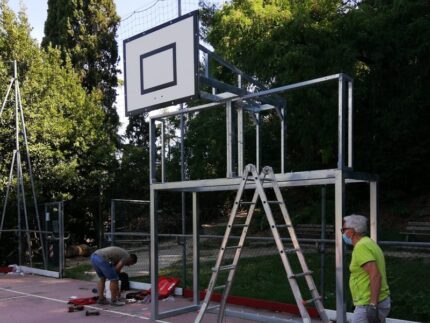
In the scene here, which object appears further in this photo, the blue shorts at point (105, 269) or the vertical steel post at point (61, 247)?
the vertical steel post at point (61, 247)

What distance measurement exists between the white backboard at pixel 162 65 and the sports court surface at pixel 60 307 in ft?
11.6

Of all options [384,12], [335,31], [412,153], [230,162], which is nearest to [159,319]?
[230,162]

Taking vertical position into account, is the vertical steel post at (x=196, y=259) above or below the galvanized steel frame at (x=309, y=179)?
below

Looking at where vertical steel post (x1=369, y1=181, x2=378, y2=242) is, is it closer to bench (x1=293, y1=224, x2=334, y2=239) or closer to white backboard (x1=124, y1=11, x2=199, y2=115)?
white backboard (x1=124, y1=11, x2=199, y2=115)

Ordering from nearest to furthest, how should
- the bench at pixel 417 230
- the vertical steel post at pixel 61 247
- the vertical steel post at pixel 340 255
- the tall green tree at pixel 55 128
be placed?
the vertical steel post at pixel 340 255 < the vertical steel post at pixel 61 247 < the bench at pixel 417 230 < the tall green tree at pixel 55 128

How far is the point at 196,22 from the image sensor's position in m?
7.37

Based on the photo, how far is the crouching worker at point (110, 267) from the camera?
969 cm

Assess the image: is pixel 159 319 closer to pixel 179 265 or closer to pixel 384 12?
pixel 179 265

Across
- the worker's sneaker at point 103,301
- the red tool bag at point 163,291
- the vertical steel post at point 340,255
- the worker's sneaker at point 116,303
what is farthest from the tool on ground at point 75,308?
the vertical steel post at point 340,255

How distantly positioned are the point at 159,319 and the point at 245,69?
27.9 feet

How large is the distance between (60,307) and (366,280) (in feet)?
22.6

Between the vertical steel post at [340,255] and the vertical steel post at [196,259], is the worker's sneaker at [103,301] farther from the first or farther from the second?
the vertical steel post at [340,255]

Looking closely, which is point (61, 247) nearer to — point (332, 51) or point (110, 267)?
point (110, 267)

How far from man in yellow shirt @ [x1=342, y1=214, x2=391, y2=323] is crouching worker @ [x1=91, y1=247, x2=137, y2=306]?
594 cm
